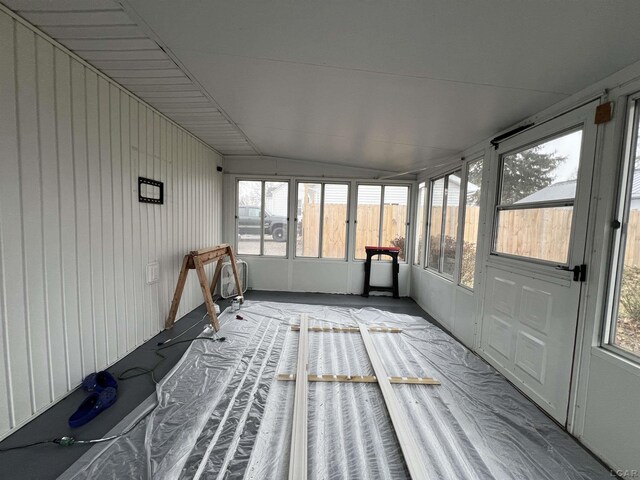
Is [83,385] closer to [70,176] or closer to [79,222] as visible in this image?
[79,222]

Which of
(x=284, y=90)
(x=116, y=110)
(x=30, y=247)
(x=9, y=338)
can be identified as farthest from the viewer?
(x=116, y=110)

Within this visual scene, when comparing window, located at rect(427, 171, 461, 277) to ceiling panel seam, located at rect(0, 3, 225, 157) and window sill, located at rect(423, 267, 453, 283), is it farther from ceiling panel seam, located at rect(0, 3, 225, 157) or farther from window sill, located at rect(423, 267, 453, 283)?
ceiling panel seam, located at rect(0, 3, 225, 157)

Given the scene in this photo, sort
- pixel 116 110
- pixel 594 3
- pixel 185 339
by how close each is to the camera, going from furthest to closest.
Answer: pixel 185 339, pixel 116 110, pixel 594 3

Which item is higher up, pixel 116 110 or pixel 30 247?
pixel 116 110

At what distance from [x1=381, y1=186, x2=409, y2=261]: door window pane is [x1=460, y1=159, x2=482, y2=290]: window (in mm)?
1836

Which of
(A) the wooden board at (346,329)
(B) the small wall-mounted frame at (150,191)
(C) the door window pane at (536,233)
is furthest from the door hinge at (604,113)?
(B) the small wall-mounted frame at (150,191)

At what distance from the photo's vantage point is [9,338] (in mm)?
1614

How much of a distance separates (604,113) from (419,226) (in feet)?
10.9

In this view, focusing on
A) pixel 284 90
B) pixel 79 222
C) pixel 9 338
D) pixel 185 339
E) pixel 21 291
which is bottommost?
pixel 185 339

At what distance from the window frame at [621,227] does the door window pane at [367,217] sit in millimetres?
3667

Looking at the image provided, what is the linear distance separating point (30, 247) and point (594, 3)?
127 inches

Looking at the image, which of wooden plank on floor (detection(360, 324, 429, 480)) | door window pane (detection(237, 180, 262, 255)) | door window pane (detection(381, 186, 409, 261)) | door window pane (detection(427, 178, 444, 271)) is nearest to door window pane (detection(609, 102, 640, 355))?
wooden plank on floor (detection(360, 324, 429, 480))

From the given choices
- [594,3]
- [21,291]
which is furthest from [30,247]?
[594,3]

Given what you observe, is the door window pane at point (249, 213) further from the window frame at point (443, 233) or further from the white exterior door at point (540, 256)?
the white exterior door at point (540, 256)
